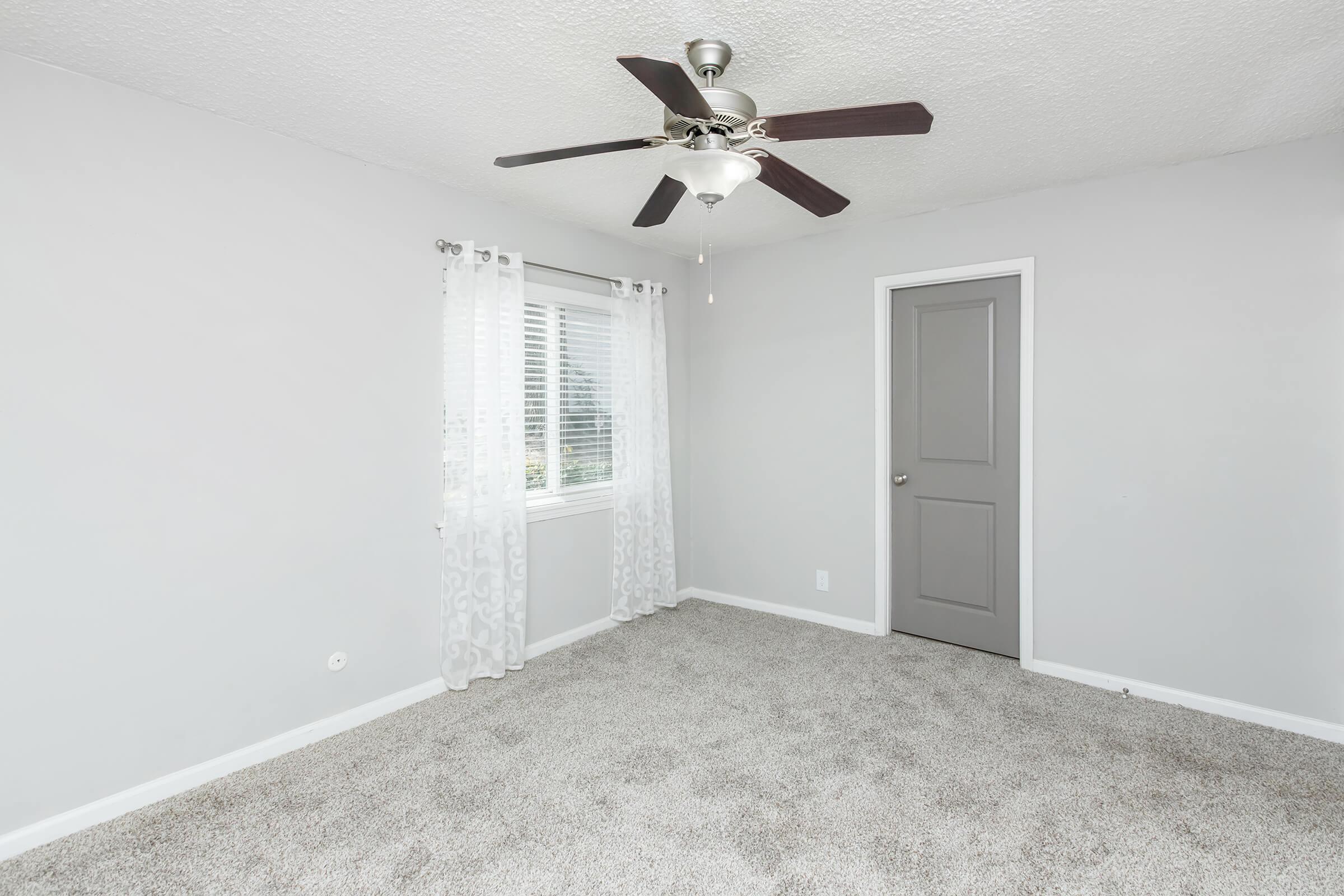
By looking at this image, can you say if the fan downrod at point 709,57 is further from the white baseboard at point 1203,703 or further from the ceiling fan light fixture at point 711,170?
the white baseboard at point 1203,703

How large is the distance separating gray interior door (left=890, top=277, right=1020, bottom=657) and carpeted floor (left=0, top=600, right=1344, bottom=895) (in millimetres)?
517

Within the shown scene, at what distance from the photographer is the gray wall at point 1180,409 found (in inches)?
104

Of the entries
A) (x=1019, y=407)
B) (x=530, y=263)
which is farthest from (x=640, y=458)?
(x=1019, y=407)

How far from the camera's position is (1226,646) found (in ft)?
9.27

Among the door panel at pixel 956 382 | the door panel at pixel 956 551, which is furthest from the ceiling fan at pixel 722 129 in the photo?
the door panel at pixel 956 551

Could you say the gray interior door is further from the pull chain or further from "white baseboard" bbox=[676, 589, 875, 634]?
the pull chain

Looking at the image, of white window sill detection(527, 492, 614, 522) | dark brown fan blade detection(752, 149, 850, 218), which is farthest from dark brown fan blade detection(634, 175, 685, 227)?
white window sill detection(527, 492, 614, 522)

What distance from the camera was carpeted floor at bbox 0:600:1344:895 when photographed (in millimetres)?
1869

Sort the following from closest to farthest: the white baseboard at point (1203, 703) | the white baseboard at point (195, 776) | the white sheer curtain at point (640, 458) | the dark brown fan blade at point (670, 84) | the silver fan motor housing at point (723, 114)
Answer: the dark brown fan blade at point (670, 84) → the silver fan motor housing at point (723, 114) → the white baseboard at point (195, 776) → the white baseboard at point (1203, 703) → the white sheer curtain at point (640, 458)

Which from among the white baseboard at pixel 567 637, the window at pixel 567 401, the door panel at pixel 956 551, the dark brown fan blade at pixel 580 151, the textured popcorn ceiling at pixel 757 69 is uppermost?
the textured popcorn ceiling at pixel 757 69

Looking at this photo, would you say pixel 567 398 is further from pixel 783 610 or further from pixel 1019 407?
pixel 1019 407

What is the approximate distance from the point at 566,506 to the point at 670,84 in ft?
8.54

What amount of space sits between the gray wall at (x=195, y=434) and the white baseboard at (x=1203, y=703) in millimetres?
3127

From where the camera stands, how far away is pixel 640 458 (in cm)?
412
